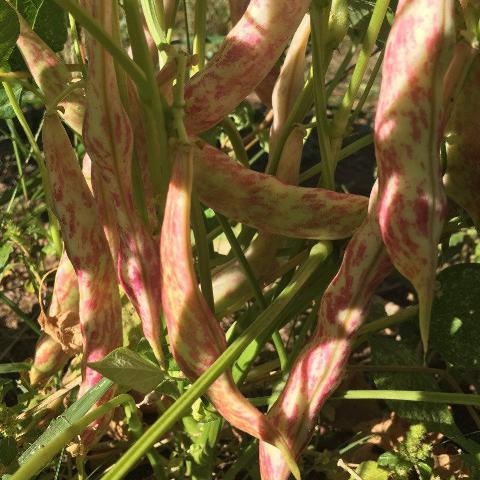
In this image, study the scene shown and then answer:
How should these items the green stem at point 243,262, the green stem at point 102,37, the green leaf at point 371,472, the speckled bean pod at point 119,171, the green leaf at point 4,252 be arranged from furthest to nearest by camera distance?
the green leaf at point 4,252 → the green leaf at point 371,472 → the green stem at point 243,262 → the speckled bean pod at point 119,171 → the green stem at point 102,37

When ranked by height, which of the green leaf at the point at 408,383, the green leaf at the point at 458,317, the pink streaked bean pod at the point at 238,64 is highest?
the pink streaked bean pod at the point at 238,64

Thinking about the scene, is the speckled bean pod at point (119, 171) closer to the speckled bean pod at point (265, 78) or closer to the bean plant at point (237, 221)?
the bean plant at point (237, 221)

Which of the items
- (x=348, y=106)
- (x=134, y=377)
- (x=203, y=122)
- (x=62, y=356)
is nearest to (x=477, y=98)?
(x=348, y=106)

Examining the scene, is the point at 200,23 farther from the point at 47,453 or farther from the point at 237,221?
the point at 47,453

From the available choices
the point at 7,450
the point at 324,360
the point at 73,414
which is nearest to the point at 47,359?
the point at 7,450

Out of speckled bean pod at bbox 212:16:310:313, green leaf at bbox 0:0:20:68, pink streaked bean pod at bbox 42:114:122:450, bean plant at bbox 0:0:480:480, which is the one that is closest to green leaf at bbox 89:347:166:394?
bean plant at bbox 0:0:480:480

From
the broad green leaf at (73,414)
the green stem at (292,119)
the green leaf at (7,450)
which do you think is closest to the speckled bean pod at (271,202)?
the green stem at (292,119)
